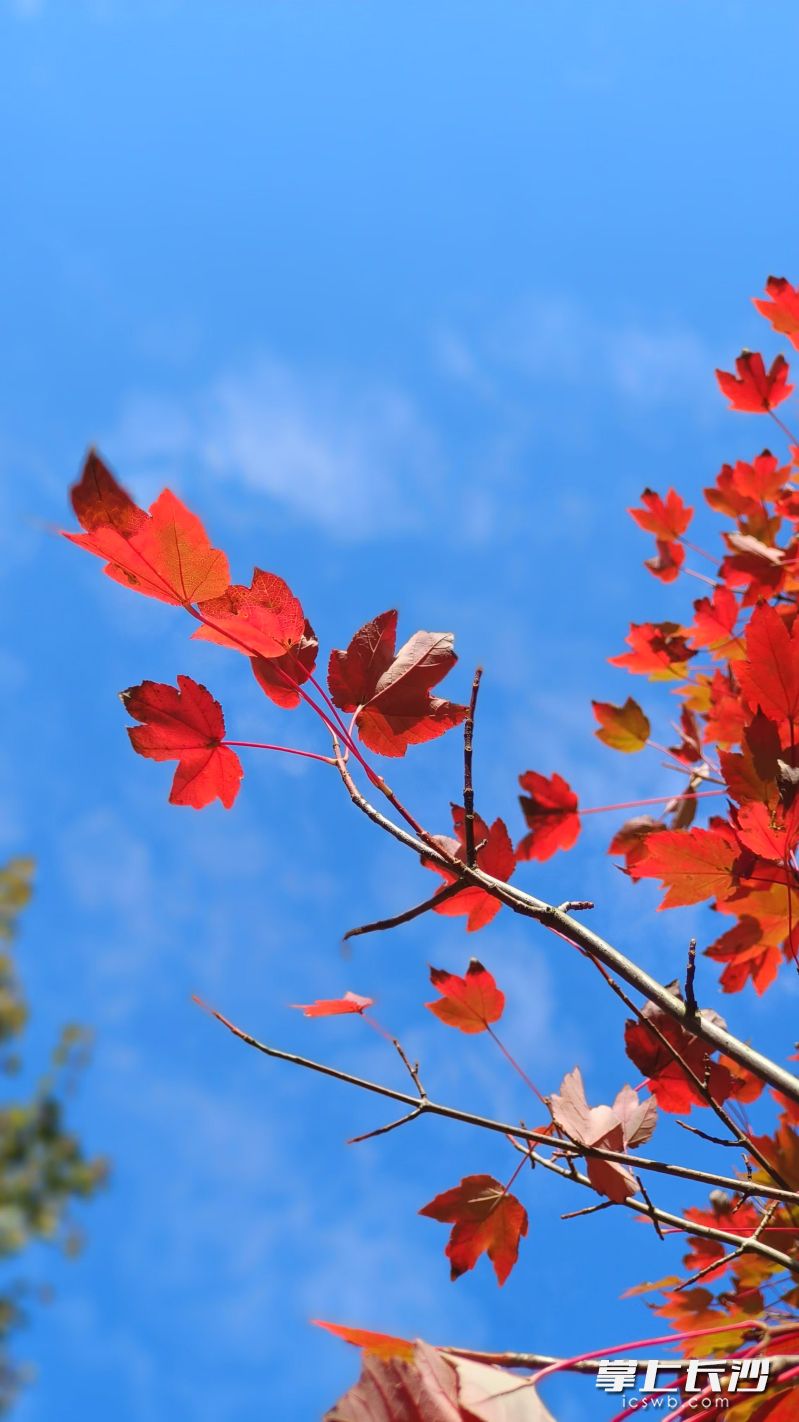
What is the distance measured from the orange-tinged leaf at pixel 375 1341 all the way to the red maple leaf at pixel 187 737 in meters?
0.52

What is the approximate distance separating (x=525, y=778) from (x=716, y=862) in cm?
68

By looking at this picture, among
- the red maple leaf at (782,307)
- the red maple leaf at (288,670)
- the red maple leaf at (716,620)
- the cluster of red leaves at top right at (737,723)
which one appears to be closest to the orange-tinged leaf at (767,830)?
the cluster of red leaves at top right at (737,723)

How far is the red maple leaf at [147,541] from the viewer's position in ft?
2.60

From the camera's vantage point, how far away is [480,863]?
1.07 m

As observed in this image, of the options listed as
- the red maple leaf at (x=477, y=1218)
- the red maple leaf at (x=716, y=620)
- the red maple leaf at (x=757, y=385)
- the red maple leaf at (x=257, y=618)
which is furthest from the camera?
the red maple leaf at (x=757, y=385)

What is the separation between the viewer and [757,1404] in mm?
866

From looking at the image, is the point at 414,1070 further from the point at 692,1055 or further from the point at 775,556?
A: the point at 775,556

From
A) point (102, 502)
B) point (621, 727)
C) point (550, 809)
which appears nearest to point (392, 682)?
point (102, 502)

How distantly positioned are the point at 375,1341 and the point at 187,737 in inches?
22.4

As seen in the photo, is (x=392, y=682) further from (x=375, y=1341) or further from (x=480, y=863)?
(x=375, y=1341)

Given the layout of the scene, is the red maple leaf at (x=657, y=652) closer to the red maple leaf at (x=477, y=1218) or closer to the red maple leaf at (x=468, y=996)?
the red maple leaf at (x=468, y=996)

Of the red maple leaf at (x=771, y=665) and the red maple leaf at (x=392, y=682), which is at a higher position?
the red maple leaf at (x=392, y=682)

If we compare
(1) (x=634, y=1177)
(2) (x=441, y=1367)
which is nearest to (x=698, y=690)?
(1) (x=634, y=1177)

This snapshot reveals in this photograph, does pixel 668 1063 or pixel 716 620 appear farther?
pixel 716 620
